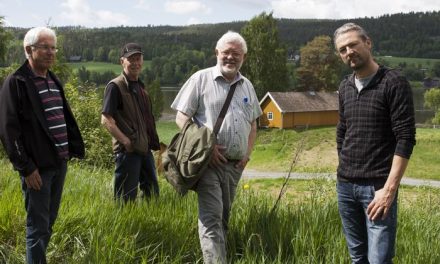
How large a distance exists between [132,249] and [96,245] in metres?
0.27

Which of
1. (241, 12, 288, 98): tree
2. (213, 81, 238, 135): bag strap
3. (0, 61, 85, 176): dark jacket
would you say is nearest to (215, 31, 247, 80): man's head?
(213, 81, 238, 135): bag strap

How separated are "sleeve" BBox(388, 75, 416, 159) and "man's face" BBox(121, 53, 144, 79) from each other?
2718mm

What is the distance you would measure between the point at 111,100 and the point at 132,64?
1.44 ft

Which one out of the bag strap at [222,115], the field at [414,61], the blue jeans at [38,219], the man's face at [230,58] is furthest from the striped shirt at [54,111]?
the field at [414,61]

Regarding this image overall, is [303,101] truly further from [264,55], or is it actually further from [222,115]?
[222,115]

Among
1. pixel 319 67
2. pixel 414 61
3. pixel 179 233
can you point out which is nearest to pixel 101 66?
pixel 414 61

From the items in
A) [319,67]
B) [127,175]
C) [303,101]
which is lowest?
[303,101]

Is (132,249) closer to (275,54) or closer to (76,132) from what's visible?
(76,132)

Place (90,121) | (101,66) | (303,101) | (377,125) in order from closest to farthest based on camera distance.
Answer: (377,125) → (90,121) → (303,101) → (101,66)

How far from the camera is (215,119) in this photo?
12.6 feet

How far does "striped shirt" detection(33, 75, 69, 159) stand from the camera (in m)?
3.49

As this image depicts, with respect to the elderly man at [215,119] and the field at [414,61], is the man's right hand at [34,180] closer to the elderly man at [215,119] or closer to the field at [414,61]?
the elderly man at [215,119]

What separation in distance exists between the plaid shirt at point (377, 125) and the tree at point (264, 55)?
4245cm

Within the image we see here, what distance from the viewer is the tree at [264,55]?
150 feet
